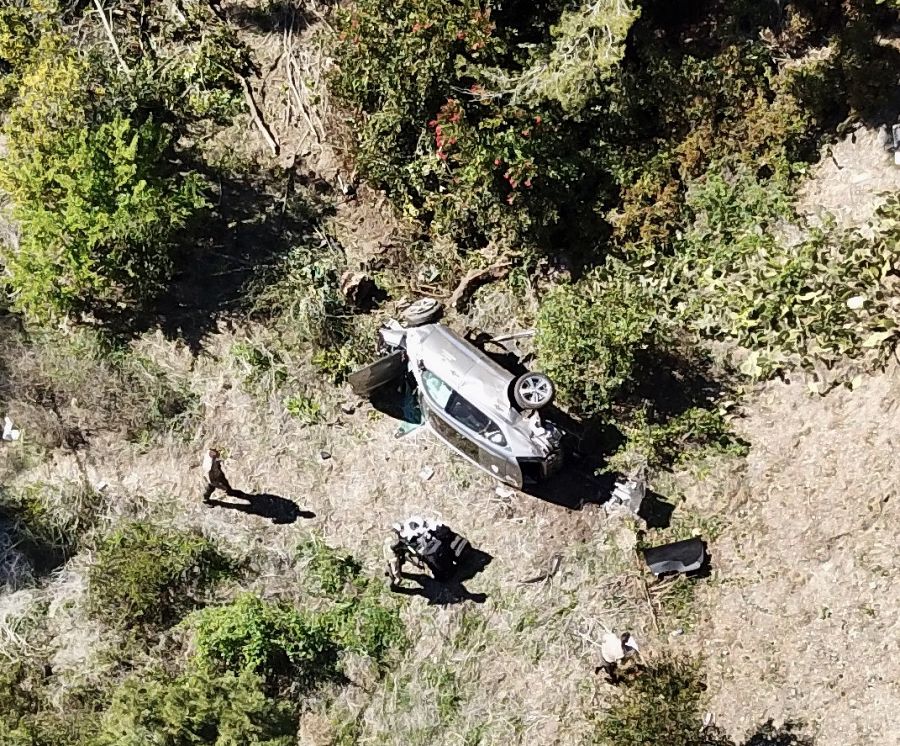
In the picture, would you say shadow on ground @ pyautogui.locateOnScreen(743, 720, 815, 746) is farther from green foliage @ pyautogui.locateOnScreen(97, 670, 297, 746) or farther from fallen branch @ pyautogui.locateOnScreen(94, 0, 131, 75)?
fallen branch @ pyautogui.locateOnScreen(94, 0, 131, 75)

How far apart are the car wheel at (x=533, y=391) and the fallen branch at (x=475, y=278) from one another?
2.10m

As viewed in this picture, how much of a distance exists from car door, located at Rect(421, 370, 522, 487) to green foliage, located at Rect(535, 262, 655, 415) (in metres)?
1.10

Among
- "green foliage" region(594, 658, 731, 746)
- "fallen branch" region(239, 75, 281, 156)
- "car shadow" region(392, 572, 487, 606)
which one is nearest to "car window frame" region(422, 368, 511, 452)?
"car shadow" region(392, 572, 487, 606)

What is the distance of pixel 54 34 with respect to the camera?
12922 mm

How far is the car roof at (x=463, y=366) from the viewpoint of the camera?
10766mm

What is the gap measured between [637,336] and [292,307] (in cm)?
504

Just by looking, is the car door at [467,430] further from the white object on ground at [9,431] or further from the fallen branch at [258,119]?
the white object on ground at [9,431]

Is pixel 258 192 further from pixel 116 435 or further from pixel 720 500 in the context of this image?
pixel 720 500

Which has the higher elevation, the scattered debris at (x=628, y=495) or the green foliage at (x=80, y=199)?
the green foliage at (x=80, y=199)

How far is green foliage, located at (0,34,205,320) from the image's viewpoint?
11719 mm

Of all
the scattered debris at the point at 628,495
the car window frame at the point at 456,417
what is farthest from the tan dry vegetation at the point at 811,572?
the car window frame at the point at 456,417

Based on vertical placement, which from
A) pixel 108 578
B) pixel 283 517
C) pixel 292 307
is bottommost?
pixel 108 578

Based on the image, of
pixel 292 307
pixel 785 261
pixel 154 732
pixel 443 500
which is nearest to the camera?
pixel 154 732

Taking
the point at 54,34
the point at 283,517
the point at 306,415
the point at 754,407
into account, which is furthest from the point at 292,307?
the point at 754,407
